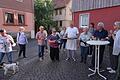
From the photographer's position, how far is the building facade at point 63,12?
154ft

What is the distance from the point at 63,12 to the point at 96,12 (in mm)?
28708

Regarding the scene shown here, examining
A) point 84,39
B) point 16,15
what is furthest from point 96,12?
point 16,15

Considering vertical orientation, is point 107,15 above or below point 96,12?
below

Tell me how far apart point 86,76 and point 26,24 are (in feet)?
80.2

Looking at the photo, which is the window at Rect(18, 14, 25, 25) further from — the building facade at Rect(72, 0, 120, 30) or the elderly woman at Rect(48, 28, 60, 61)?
the elderly woman at Rect(48, 28, 60, 61)

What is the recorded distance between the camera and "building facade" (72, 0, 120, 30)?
56.7ft

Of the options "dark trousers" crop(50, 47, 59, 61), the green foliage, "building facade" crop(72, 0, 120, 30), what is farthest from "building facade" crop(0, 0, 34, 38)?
"dark trousers" crop(50, 47, 59, 61)

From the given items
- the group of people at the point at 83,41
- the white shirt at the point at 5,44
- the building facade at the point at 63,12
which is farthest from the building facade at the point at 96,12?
the building facade at the point at 63,12

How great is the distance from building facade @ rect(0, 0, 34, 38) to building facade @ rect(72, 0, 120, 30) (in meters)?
9.36

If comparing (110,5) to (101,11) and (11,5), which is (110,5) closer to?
(101,11)

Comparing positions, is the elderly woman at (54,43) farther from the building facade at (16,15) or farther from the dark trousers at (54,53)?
the building facade at (16,15)

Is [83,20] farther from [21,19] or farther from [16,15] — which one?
[21,19]

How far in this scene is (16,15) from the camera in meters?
29.6

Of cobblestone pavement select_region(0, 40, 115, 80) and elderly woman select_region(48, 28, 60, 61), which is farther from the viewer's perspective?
elderly woman select_region(48, 28, 60, 61)
